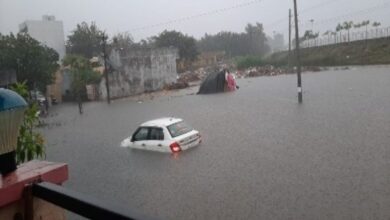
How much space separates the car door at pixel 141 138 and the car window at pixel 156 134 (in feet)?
1.06

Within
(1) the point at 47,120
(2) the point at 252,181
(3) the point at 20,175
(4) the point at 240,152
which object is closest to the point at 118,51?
(1) the point at 47,120

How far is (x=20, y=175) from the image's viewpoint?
213cm

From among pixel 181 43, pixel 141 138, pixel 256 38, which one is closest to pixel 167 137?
pixel 141 138

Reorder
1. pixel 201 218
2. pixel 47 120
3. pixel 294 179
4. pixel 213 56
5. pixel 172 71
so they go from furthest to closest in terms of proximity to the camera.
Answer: pixel 213 56 → pixel 172 71 → pixel 47 120 → pixel 294 179 → pixel 201 218

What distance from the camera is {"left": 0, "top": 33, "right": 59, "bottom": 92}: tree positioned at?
45969mm

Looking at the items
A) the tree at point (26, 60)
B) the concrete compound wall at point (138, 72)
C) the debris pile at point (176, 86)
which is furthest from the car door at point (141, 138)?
the debris pile at point (176, 86)

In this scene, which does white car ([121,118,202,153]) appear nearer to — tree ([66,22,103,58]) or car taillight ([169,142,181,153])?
car taillight ([169,142,181,153])

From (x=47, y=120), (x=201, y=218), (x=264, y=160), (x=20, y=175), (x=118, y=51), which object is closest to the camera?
(x=20, y=175)

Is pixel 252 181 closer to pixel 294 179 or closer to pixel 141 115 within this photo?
pixel 294 179

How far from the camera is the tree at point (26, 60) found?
151ft

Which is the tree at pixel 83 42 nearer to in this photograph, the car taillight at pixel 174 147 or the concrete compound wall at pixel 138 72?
the concrete compound wall at pixel 138 72

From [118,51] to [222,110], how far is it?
25.5m

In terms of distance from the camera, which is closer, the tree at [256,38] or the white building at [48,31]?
the white building at [48,31]

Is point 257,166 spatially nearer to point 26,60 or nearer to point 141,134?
point 141,134
